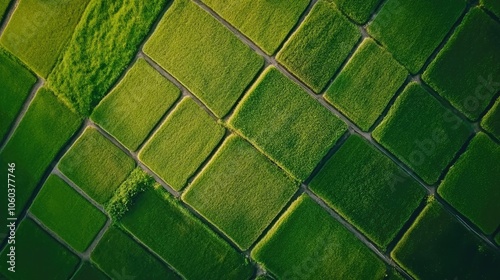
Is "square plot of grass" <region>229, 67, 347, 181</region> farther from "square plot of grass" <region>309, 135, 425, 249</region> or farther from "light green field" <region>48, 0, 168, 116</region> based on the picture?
"light green field" <region>48, 0, 168, 116</region>

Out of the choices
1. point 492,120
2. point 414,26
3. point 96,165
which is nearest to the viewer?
point 414,26

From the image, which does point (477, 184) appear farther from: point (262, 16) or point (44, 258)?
point (44, 258)

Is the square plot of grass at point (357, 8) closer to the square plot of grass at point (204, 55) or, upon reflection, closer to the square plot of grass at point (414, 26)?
the square plot of grass at point (414, 26)

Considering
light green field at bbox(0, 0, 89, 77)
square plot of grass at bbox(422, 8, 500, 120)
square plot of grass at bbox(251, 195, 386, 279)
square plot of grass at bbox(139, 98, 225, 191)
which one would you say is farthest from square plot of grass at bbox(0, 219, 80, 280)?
square plot of grass at bbox(422, 8, 500, 120)

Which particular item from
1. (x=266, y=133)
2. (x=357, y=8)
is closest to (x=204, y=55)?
(x=266, y=133)

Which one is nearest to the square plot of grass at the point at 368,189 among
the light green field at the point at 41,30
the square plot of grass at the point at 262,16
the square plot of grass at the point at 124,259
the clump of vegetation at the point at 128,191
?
the square plot of grass at the point at 262,16

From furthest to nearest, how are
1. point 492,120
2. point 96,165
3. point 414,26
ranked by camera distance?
point 96,165 < point 492,120 < point 414,26

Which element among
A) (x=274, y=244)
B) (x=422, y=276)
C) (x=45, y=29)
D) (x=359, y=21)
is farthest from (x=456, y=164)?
(x=45, y=29)
